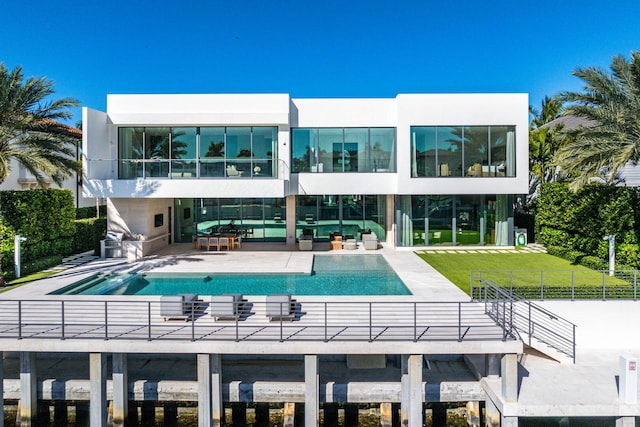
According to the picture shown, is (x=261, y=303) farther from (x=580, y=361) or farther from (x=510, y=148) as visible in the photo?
(x=510, y=148)

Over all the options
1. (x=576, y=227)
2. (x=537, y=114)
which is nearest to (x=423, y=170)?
(x=576, y=227)

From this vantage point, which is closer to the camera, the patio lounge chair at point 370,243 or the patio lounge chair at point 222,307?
the patio lounge chair at point 222,307

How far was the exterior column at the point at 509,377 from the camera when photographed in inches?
362

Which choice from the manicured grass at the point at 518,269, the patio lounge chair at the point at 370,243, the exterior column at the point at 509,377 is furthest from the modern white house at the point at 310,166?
the exterior column at the point at 509,377

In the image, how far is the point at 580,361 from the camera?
34.7 feet

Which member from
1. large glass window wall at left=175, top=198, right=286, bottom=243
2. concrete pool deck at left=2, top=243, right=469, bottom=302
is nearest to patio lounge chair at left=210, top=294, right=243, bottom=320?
concrete pool deck at left=2, top=243, right=469, bottom=302

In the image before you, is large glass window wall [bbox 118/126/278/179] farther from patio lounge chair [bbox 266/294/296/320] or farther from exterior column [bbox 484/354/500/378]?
exterior column [bbox 484/354/500/378]

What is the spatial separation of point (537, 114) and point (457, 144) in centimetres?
2605

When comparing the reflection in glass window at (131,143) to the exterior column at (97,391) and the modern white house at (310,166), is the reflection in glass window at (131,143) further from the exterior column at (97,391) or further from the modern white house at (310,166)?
the exterior column at (97,391)

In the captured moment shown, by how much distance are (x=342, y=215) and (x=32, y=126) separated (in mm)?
16108

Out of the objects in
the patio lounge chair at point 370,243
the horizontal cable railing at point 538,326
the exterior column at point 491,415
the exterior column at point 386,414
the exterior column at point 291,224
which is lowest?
the exterior column at point 386,414

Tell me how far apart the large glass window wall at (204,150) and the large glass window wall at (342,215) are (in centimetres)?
465

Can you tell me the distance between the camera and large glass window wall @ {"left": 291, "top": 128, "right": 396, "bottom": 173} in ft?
79.9

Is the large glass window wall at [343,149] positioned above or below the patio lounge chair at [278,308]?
above
